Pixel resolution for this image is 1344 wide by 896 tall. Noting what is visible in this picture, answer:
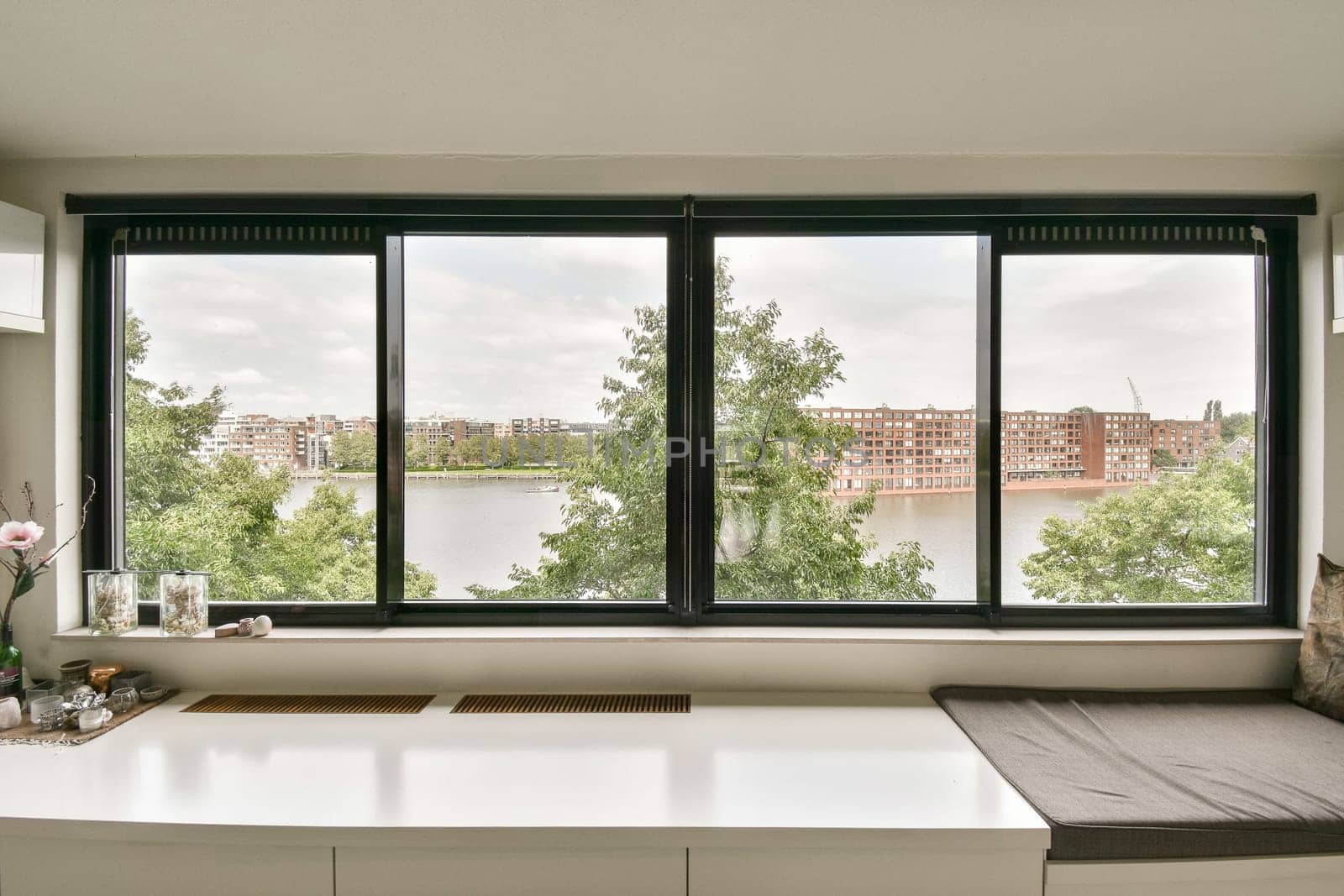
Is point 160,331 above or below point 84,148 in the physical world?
below

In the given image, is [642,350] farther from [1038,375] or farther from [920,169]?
[1038,375]

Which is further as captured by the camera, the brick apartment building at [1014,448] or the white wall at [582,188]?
the brick apartment building at [1014,448]

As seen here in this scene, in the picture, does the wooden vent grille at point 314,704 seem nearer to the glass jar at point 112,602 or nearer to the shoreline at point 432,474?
the glass jar at point 112,602

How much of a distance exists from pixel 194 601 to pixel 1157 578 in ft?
10.7

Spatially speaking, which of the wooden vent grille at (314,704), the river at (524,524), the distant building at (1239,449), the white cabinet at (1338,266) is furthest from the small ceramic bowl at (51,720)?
the white cabinet at (1338,266)

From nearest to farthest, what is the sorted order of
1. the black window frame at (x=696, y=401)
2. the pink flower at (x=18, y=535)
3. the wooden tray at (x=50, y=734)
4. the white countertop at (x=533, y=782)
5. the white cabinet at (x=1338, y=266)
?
the white countertop at (x=533, y=782) → the wooden tray at (x=50, y=734) → the pink flower at (x=18, y=535) → the white cabinet at (x=1338, y=266) → the black window frame at (x=696, y=401)

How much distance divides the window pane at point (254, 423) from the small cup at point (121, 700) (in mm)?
399

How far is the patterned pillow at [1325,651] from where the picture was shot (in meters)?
1.82

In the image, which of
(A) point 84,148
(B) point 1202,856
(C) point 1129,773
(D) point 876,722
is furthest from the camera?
(A) point 84,148

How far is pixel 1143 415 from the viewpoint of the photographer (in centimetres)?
215

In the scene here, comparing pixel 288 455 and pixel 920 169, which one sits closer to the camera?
pixel 920 169

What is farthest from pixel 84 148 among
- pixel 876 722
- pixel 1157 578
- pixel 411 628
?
pixel 1157 578

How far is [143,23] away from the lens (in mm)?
1392

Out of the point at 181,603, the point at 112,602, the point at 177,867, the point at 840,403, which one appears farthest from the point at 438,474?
the point at 840,403
